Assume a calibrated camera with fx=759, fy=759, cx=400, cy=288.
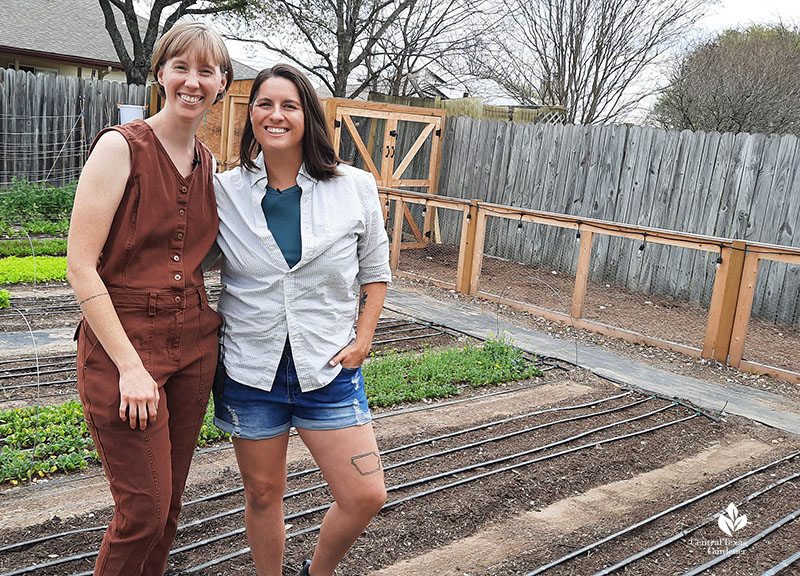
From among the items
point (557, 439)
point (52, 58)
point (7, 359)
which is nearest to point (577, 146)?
point (557, 439)

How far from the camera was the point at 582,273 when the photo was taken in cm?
771

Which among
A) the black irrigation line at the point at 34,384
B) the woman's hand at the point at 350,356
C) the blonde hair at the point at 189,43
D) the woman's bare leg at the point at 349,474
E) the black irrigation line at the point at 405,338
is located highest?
the blonde hair at the point at 189,43

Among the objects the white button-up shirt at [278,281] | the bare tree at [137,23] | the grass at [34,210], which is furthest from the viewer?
the bare tree at [137,23]

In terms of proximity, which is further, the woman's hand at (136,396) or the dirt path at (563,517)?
the dirt path at (563,517)

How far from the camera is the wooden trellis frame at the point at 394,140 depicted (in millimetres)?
11250

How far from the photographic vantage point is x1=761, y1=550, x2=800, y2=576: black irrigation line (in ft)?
10.7

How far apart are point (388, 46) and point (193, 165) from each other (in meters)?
17.3

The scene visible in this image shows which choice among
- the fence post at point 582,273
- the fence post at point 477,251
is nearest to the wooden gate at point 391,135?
the fence post at point 477,251

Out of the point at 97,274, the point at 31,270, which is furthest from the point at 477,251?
the point at 97,274

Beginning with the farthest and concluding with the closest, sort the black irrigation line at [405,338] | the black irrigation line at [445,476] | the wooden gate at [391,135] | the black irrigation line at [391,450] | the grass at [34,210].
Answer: the wooden gate at [391,135] → the grass at [34,210] → the black irrigation line at [405,338] → the black irrigation line at [391,450] → the black irrigation line at [445,476]

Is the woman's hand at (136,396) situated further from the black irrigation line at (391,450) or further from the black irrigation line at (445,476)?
the black irrigation line at (391,450)

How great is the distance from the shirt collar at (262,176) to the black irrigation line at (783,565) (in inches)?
101

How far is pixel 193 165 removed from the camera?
2289 millimetres

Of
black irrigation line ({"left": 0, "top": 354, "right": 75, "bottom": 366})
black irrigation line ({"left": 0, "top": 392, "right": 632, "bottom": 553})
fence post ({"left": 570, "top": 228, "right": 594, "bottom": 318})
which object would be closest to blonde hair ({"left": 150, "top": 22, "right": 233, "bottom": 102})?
black irrigation line ({"left": 0, "top": 392, "right": 632, "bottom": 553})
